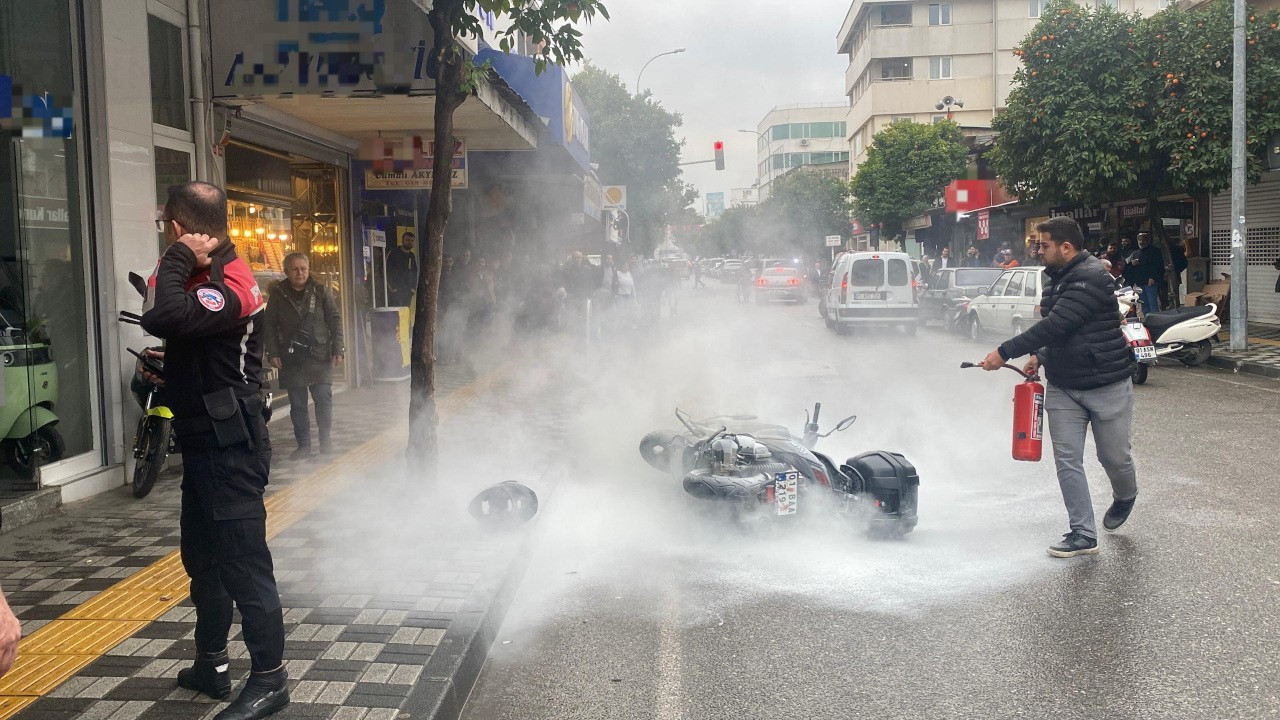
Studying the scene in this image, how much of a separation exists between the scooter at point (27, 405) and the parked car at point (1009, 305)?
45.4 feet

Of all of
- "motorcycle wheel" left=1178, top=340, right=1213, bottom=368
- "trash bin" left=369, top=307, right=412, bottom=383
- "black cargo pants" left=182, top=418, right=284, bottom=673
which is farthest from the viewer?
"motorcycle wheel" left=1178, top=340, right=1213, bottom=368

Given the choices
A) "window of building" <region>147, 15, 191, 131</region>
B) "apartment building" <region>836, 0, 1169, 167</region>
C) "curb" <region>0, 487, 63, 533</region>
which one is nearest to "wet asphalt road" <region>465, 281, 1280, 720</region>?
"curb" <region>0, 487, 63, 533</region>

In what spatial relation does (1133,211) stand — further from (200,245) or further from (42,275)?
(200,245)

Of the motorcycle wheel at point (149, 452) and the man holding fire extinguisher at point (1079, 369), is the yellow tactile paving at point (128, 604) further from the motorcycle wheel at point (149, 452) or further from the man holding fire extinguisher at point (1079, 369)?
the man holding fire extinguisher at point (1079, 369)

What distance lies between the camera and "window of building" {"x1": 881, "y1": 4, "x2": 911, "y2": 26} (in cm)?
5712

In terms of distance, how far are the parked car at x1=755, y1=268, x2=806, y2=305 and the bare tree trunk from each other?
1109 inches

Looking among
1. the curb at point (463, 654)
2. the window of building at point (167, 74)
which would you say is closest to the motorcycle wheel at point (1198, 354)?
the curb at point (463, 654)

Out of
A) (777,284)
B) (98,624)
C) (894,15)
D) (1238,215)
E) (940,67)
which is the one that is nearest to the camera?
(98,624)

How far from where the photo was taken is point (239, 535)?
3424 mm

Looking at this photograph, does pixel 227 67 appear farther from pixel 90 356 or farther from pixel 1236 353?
pixel 1236 353

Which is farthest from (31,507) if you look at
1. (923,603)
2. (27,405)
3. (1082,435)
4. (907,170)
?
(907,170)

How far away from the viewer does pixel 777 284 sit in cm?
3391

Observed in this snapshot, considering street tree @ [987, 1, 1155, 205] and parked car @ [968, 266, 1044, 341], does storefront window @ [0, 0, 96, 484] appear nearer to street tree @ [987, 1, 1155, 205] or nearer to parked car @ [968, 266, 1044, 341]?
parked car @ [968, 266, 1044, 341]

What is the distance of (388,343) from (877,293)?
11.3 metres
